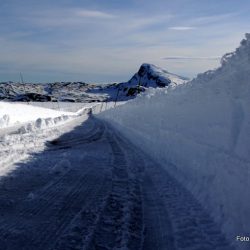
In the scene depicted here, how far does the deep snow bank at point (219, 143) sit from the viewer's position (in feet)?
21.8

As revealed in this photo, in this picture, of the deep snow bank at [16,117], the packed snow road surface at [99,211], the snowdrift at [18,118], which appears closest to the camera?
the packed snow road surface at [99,211]

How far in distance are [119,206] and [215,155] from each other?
2099 mm

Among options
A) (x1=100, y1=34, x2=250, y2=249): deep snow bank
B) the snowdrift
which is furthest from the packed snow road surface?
A: the snowdrift

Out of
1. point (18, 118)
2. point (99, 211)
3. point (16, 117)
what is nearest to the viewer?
point (99, 211)

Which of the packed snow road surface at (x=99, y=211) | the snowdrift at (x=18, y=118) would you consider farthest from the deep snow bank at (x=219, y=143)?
the snowdrift at (x=18, y=118)

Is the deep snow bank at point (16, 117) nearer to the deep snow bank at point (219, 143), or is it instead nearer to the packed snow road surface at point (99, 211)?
the deep snow bank at point (219, 143)

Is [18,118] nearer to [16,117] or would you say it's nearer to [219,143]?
[16,117]

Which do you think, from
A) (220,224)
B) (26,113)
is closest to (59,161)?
(220,224)

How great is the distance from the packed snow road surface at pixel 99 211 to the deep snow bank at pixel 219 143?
300mm

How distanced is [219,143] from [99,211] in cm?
291

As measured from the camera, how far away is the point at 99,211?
7.43 metres

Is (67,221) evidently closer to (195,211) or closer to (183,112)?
(195,211)

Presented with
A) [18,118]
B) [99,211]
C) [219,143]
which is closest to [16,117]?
[18,118]

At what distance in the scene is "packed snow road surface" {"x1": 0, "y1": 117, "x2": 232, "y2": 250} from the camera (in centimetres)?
598
